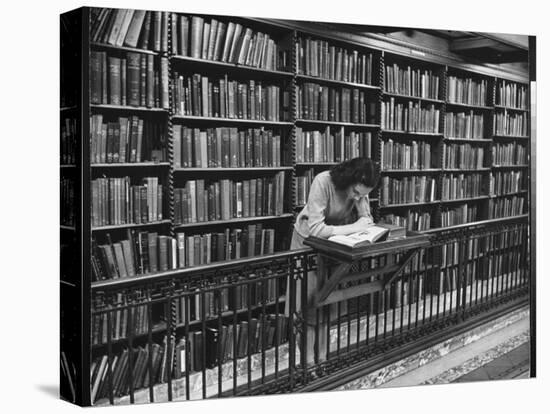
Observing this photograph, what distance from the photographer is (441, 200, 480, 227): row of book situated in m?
5.38

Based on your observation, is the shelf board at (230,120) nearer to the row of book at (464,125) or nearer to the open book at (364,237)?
the open book at (364,237)

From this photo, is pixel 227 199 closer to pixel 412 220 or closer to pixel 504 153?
pixel 412 220

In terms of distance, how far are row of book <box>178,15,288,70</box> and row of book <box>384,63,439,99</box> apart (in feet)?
2.51

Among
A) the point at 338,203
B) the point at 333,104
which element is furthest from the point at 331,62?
the point at 338,203

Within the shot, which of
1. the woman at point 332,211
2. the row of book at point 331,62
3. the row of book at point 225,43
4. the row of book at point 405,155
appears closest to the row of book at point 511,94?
the row of book at point 405,155

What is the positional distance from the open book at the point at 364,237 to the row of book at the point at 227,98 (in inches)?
31.0

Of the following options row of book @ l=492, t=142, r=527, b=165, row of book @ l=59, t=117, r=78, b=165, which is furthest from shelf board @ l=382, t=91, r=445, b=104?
row of book @ l=59, t=117, r=78, b=165

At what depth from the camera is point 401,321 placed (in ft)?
16.7

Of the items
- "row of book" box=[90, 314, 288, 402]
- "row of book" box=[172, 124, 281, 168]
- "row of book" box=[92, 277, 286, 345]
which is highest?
"row of book" box=[172, 124, 281, 168]

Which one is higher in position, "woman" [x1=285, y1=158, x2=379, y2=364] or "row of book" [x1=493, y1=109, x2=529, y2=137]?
"row of book" [x1=493, y1=109, x2=529, y2=137]

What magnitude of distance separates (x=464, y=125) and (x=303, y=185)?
1.36 metres

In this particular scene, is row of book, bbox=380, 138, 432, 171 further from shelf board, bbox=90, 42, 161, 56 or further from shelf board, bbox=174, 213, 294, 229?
shelf board, bbox=90, 42, 161, 56

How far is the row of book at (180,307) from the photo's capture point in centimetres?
415

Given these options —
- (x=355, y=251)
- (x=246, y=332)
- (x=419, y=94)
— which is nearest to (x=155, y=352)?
(x=246, y=332)
